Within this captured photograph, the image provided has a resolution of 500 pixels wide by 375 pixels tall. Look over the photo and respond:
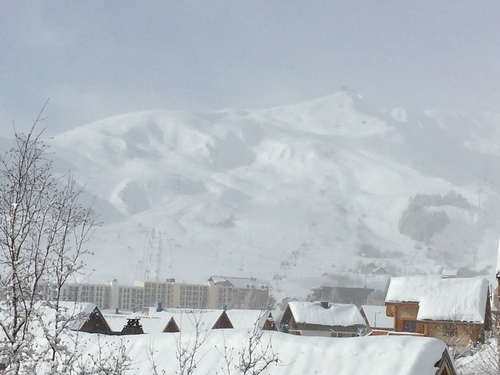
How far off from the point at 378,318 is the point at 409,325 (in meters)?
44.2

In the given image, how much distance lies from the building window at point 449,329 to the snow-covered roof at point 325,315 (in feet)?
111

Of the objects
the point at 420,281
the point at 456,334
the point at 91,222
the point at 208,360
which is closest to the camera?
the point at 91,222

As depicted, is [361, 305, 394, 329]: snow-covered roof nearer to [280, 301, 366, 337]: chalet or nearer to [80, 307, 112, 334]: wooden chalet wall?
[280, 301, 366, 337]: chalet

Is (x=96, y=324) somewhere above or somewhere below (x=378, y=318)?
below

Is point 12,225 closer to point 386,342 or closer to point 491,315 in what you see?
point 386,342

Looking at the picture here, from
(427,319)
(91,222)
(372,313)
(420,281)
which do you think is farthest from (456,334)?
(372,313)

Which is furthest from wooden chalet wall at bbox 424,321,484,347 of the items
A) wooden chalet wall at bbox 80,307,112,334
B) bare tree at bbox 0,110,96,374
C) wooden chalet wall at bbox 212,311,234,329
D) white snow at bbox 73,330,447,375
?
bare tree at bbox 0,110,96,374

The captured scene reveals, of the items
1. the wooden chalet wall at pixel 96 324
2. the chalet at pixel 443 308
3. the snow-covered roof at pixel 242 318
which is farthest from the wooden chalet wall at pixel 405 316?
the wooden chalet wall at pixel 96 324

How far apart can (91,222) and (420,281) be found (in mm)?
46825

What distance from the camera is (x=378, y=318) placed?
98.7m

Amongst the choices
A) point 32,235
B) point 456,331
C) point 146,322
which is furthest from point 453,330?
point 32,235

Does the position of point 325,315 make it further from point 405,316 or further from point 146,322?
point 405,316

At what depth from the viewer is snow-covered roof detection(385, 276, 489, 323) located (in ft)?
168

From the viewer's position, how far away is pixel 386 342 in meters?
14.9
